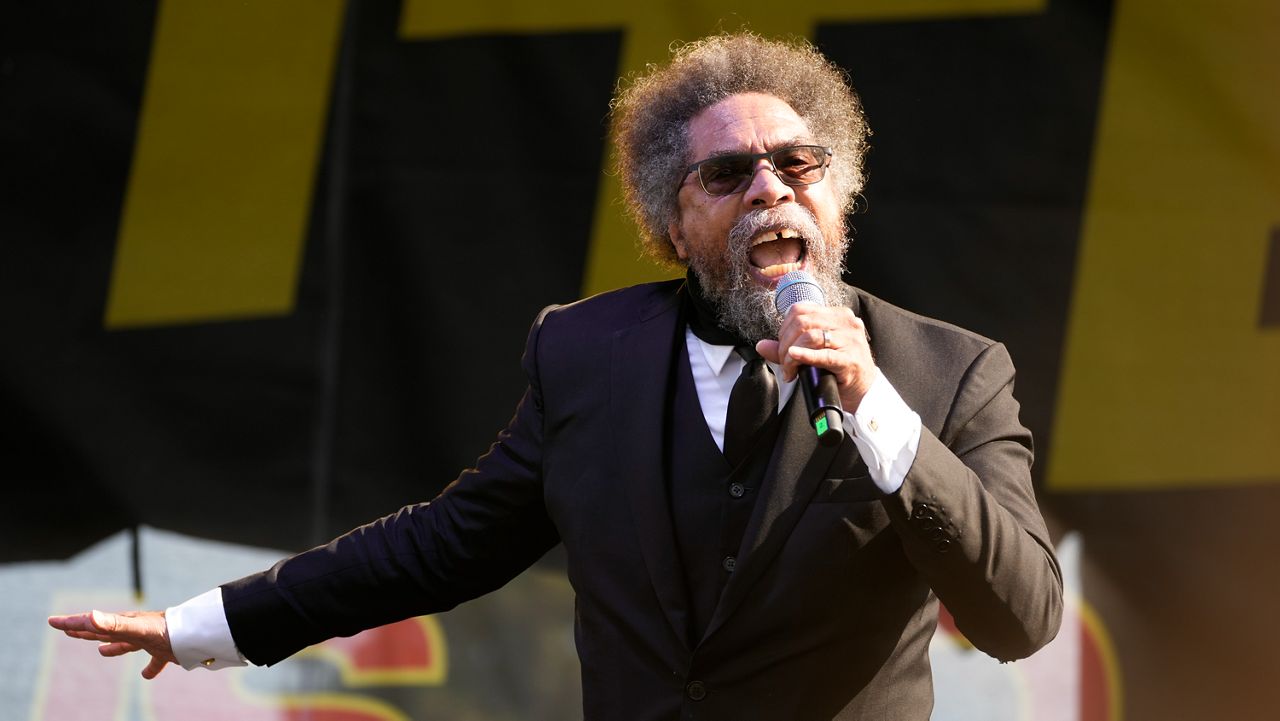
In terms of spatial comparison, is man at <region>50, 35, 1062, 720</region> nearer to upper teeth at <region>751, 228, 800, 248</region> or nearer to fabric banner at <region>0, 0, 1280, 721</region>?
upper teeth at <region>751, 228, 800, 248</region>

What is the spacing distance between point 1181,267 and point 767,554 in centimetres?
217

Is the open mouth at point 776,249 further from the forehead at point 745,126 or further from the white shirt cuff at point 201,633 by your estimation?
the white shirt cuff at point 201,633

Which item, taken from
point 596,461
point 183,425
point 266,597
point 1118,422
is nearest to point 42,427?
point 183,425

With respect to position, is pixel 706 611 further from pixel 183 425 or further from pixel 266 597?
pixel 183 425

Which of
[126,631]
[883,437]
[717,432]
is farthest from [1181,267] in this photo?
[126,631]

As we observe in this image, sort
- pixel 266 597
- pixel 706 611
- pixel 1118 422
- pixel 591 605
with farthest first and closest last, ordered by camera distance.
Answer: pixel 1118 422
pixel 266 597
pixel 591 605
pixel 706 611

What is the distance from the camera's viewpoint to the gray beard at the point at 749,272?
6.43ft

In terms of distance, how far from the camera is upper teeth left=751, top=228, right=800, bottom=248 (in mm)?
1979

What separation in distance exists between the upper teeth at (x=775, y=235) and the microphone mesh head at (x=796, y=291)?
0.16 meters

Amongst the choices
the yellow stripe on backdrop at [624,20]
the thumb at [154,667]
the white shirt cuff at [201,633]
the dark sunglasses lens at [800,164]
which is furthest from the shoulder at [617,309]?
the yellow stripe on backdrop at [624,20]

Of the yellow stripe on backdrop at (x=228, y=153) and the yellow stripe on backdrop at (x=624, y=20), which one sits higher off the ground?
the yellow stripe on backdrop at (x=624, y=20)

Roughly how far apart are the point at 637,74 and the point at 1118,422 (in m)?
1.57

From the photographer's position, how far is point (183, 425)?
3566 millimetres

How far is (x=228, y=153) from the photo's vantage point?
361cm
